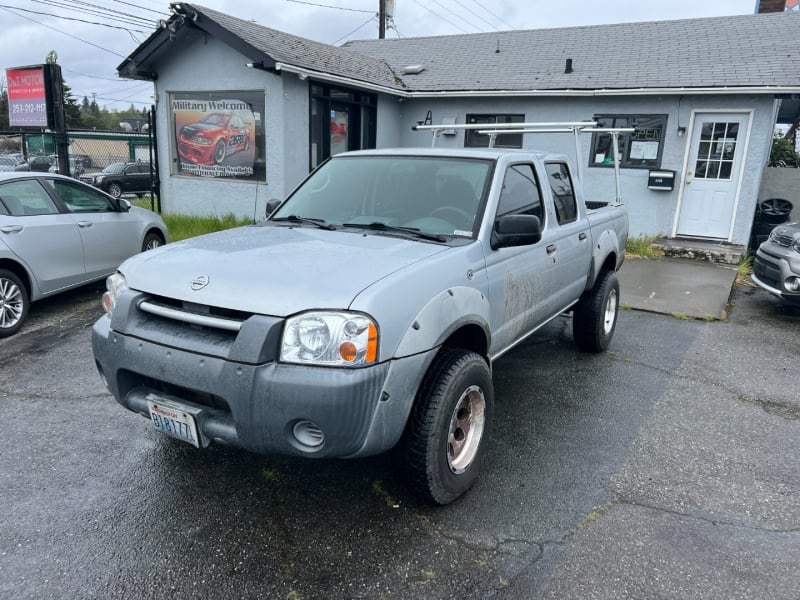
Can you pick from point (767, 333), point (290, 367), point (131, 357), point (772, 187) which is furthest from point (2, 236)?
point (772, 187)

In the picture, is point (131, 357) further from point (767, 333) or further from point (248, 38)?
point (248, 38)

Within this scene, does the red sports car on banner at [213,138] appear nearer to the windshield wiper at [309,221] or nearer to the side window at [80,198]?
the side window at [80,198]

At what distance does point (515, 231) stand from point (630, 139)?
9883 mm

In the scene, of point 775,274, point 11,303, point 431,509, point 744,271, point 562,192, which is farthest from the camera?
point 744,271

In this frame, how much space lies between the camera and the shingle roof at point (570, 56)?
10852 millimetres

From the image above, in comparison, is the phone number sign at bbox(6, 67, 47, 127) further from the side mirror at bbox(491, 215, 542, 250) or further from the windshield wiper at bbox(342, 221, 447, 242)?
the side mirror at bbox(491, 215, 542, 250)

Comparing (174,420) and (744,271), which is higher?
(174,420)

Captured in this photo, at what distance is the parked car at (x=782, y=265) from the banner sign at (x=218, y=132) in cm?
829

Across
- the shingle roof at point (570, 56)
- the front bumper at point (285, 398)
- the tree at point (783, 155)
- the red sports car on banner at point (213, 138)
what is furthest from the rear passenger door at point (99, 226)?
the tree at point (783, 155)

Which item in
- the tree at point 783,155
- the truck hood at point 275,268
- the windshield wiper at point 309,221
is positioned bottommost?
the truck hood at point 275,268

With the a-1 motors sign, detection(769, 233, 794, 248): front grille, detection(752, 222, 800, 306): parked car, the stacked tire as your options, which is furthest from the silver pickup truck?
the stacked tire

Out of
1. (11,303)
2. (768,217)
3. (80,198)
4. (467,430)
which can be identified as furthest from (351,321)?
(768,217)

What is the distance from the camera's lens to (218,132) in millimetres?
11523

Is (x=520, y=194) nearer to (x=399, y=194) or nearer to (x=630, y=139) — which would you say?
(x=399, y=194)
